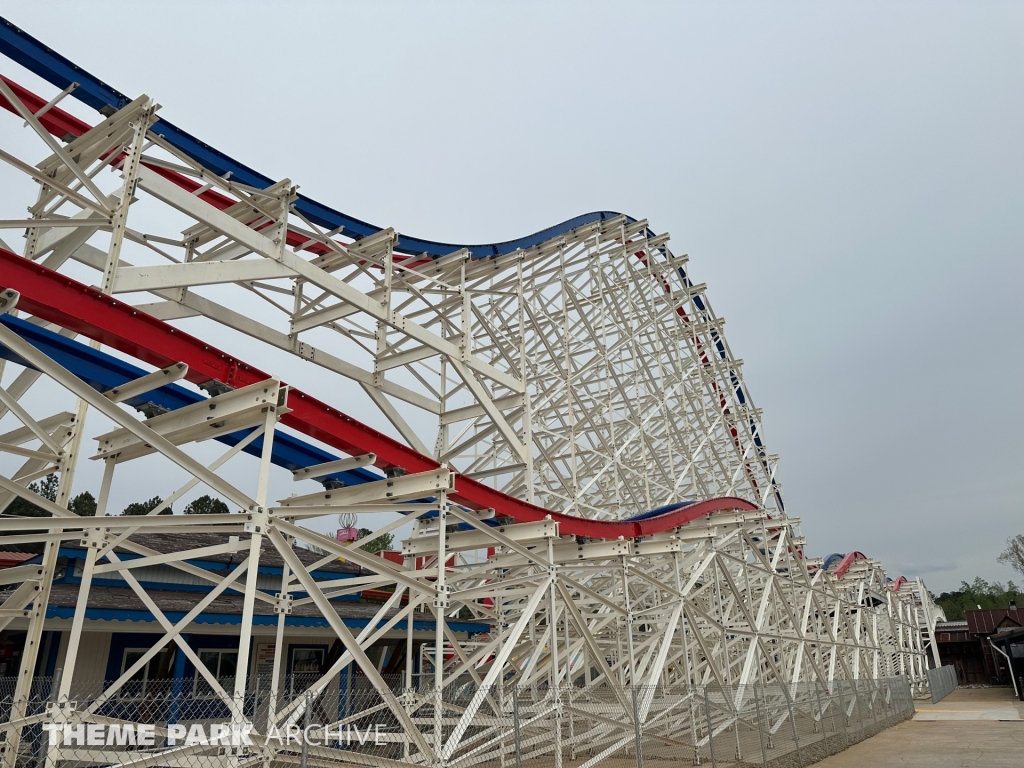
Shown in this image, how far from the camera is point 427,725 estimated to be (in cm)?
1135

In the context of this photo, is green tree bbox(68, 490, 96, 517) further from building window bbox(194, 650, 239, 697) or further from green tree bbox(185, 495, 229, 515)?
building window bbox(194, 650, 239, 697)

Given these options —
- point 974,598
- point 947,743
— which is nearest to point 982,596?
point 974,598

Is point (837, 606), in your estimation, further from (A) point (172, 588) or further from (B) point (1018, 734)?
(A) point (172, 588)

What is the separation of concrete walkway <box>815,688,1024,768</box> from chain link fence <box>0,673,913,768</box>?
1.85 ft

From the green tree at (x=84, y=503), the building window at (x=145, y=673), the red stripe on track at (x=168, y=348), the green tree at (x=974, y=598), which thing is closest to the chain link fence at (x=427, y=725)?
the building window at (x=145, y=673)

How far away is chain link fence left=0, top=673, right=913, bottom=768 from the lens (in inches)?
253

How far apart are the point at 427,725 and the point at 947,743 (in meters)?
11.4

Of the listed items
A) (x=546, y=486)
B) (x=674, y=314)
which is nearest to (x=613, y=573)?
(x=546, y=486)

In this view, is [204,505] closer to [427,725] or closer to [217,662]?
[217,662]

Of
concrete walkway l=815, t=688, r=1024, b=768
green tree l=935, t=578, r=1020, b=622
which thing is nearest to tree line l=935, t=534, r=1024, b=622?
green tree l=935, t=578, r=1020, b=622

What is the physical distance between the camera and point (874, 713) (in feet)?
60.5

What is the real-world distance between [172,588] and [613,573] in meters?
8.96

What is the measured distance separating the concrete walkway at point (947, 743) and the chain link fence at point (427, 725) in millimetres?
563

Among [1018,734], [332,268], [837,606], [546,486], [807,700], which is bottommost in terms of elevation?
[1018,734]
